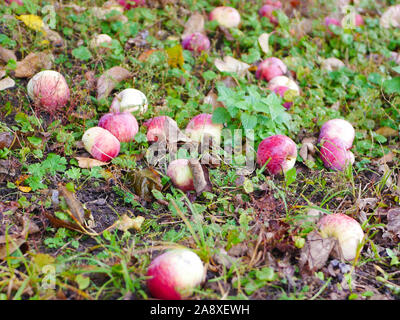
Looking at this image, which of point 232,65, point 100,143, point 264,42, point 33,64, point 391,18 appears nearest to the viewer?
point 100,143

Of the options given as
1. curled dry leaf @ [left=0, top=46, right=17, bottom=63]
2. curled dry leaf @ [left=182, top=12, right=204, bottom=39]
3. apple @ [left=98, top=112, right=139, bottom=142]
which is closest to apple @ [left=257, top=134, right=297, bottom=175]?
apple @ [left=98, top=112, right=139, bottom=142]

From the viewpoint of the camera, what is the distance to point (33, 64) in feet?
10.3

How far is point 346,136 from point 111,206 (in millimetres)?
1596

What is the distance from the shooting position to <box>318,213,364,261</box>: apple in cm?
215

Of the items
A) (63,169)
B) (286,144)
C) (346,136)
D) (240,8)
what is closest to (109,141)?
(63,169)

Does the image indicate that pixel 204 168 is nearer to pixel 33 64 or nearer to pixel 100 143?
pixel 100 143

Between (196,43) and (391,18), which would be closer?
(196,43)

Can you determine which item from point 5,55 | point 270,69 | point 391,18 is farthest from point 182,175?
point 391,18

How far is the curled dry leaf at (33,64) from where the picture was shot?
3.09 meters

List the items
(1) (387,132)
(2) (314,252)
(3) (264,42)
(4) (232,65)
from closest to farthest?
1. (2) (314,252)
2. (1) (387,132)
3. (4) (232,65)
4. (3) (264,42)

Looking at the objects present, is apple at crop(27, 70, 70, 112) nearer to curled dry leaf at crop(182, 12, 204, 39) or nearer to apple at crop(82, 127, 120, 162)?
apple at crop(82, 127, 120, 162)

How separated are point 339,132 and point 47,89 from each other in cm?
190

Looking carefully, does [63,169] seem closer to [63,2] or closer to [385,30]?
[63,2]

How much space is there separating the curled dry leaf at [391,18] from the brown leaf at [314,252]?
10.2 ft
